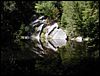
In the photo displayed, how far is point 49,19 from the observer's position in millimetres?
42219

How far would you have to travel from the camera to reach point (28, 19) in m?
43.7

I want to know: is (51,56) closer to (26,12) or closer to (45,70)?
(45,70)

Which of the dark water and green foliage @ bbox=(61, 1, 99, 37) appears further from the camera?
green foliage @ bbox=(61, 1, 99, 37)

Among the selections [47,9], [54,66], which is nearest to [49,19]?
[47,9]

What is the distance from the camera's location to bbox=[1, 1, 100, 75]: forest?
15.4 metres

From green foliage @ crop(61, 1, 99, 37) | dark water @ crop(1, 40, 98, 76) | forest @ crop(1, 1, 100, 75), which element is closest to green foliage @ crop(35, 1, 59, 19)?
forest @ crop(1, 1, 100, 75)

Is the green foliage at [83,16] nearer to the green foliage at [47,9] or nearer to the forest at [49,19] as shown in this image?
the forest at [49,19]

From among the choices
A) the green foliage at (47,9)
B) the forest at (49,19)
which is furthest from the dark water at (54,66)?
the green foliage at (47,9)

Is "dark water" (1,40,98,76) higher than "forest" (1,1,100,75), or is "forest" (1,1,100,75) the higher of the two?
"forest" (1,1,100,75)

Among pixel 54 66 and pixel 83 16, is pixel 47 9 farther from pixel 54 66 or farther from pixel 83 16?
pixel 54 66

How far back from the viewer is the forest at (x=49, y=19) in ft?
50.7

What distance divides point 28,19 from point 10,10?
20.6 ft

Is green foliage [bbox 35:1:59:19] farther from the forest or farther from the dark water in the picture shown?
the dark water

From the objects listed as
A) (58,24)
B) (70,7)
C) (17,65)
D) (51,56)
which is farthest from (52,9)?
(17,65)
